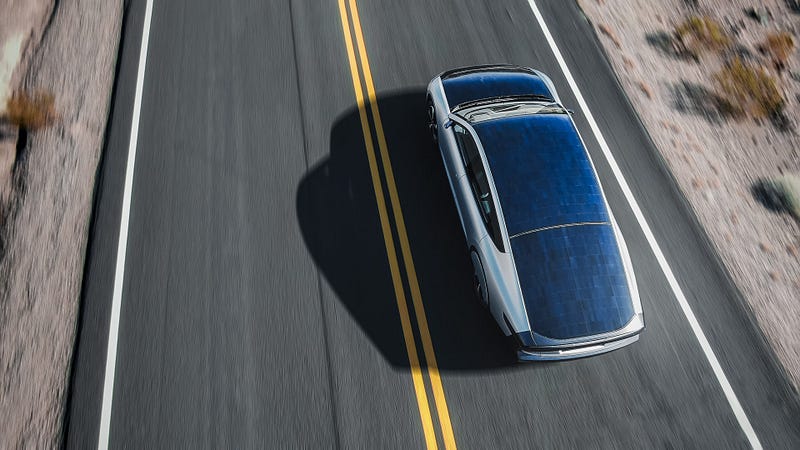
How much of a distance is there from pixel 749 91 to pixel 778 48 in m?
1.96

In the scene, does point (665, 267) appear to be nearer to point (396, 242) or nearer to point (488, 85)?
point (488, 85)

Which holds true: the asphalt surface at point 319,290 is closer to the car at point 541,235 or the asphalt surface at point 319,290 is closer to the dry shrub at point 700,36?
the car at point 541,235

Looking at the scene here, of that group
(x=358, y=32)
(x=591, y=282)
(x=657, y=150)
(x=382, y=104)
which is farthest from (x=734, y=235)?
(x=358, y=32)

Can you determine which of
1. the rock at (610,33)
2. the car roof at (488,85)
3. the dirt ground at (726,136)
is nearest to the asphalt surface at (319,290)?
the dirt ground at (726,136)

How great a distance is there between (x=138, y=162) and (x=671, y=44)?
35.2 feet

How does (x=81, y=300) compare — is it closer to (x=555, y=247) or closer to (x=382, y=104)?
(x=382, y=104)

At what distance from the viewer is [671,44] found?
11148 millimetres

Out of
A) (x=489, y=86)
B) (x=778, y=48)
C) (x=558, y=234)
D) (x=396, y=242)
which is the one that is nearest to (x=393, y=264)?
(x=396, y=242)

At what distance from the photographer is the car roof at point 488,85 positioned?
8430 mm

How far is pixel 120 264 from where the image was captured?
294 inches

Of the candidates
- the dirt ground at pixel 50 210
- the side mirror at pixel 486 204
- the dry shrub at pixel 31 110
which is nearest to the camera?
the dirt ground at pixel 50 210

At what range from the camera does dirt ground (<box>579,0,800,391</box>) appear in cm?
820

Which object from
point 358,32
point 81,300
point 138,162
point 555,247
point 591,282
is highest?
point 358,32

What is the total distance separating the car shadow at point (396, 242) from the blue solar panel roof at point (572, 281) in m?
1.08
